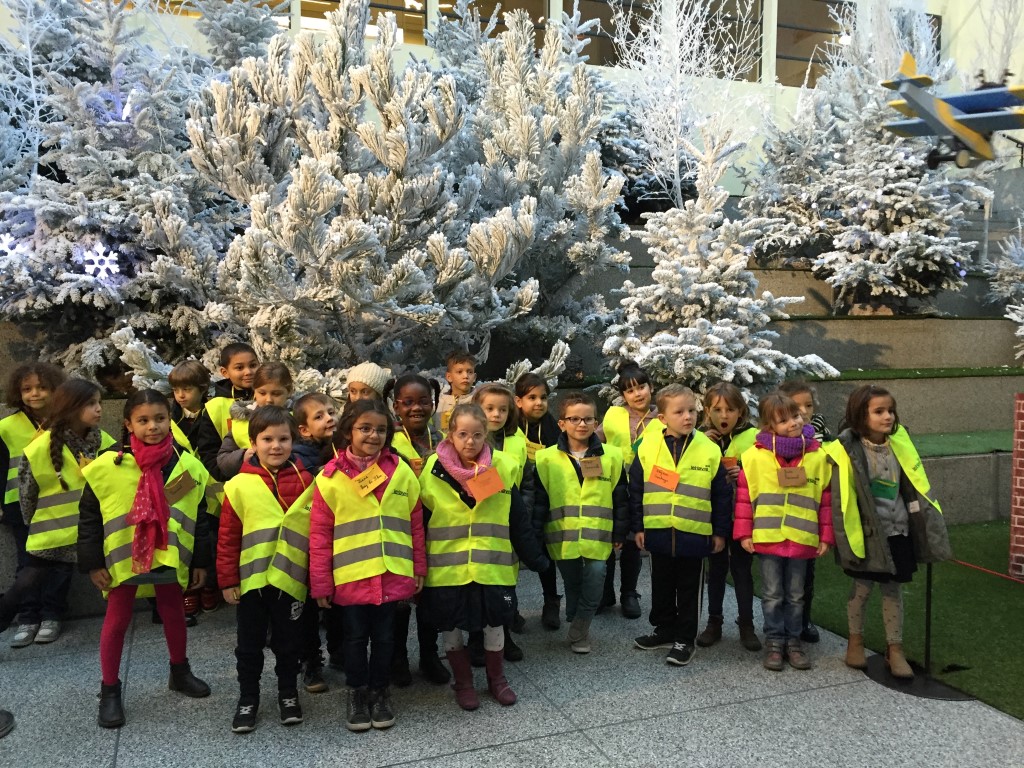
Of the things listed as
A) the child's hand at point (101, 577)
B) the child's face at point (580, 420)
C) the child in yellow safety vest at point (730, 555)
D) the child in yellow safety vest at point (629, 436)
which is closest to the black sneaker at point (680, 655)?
the child in yellow safety vest at point (730, 555)

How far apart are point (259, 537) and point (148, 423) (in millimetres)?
733

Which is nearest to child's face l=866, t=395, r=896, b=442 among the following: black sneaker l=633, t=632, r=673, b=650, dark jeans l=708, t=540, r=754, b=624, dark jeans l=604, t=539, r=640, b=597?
dark jeans l=708, t=540, r=754, b=624

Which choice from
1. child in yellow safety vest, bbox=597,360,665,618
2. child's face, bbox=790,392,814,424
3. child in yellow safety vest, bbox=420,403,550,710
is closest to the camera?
child in yellow safety vest, bbox=420,403,550,710

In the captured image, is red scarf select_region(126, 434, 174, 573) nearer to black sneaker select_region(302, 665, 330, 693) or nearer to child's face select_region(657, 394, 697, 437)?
black sneaker select_region(302, 665, 330, 693)

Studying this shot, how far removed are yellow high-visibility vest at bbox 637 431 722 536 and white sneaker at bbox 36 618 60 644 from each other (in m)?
3.49

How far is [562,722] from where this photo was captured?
385 centimetres

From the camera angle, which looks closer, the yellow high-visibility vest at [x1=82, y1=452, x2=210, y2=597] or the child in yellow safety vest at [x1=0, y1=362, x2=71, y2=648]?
the yellow high-visibility vest at [x1=82, y1=452, x2=210, y2=597]

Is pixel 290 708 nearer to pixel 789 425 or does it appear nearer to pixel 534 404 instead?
pixel 534 404

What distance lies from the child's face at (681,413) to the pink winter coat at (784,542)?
40cm

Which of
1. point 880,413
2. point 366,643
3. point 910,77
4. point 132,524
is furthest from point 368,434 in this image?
point 910,77

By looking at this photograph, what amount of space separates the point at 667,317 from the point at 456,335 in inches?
83.5

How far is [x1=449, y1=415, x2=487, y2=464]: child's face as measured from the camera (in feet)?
13.0

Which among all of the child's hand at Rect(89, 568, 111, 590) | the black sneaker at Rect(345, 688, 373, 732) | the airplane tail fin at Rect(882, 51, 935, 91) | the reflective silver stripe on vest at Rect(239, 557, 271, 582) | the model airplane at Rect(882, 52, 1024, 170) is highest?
the airplane tail fin at Rect(882, 51, 935, 91)

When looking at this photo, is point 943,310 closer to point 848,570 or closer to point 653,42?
point 653,42
